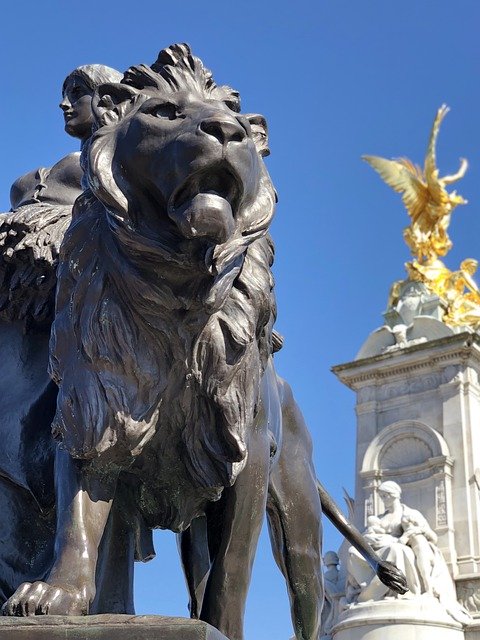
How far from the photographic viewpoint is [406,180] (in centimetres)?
2512

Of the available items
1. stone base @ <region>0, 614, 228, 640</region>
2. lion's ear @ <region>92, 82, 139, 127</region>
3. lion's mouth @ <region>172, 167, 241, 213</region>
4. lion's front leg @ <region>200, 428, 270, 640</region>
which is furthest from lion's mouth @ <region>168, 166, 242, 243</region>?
stone base @ <region>0, 614, 228, 640</region>

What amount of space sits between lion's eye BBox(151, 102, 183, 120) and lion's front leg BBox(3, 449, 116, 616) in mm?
820

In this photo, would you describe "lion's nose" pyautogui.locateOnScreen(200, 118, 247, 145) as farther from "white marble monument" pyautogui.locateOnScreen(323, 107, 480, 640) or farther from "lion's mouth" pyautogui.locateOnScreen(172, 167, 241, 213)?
"white marble monument" pyautogui.locateOnScreen(323, 107, 480, 640)

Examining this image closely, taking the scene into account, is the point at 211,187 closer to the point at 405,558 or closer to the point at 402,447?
the point at 405,558

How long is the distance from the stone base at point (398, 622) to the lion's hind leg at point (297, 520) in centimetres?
1162

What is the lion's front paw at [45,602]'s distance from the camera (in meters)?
2.29

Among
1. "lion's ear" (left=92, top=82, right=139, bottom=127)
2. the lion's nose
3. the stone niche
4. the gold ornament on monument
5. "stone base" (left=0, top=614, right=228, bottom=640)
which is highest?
the gold ornament on monument

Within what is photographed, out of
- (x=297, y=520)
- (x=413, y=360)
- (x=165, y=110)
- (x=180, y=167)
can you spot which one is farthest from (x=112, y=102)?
(x=413, y=360)

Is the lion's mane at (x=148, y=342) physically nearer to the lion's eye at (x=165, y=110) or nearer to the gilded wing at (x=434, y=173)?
the lion's eye at (x=165, y=110)

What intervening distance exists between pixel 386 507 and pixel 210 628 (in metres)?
15.3

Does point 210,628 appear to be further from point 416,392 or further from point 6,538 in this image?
point 416,392

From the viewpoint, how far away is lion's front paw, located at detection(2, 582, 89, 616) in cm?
229

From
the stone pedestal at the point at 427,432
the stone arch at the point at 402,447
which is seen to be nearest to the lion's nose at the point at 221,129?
the stone pedestal at the point at 427,432

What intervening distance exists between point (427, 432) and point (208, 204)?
55.4 ft
